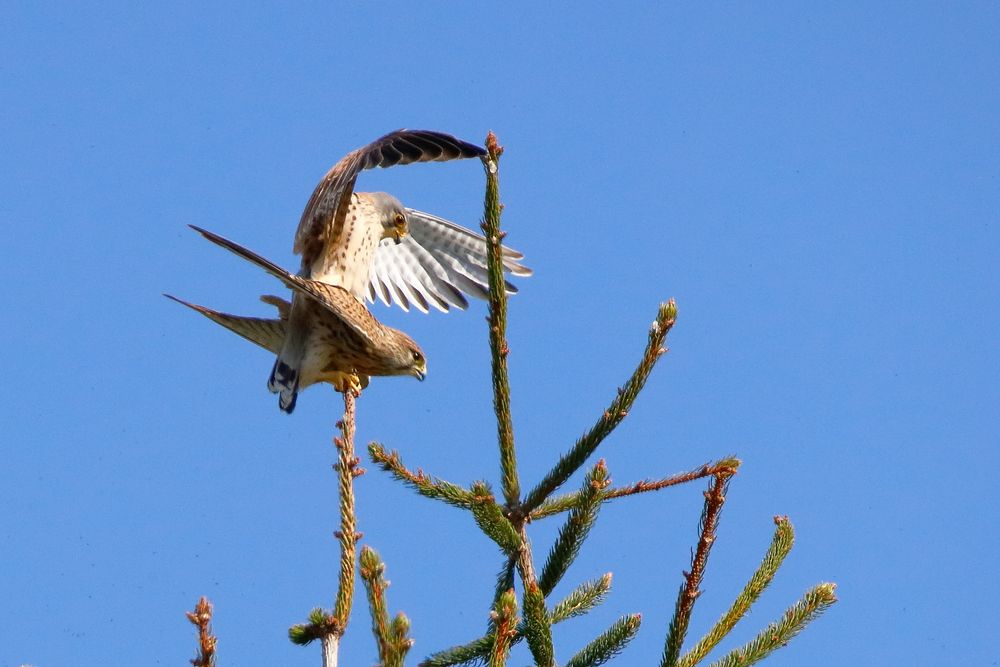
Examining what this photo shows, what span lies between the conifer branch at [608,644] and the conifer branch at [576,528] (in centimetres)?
20

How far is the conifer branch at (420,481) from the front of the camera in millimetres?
2508

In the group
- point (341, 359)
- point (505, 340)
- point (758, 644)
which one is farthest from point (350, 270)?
point (758, 644)

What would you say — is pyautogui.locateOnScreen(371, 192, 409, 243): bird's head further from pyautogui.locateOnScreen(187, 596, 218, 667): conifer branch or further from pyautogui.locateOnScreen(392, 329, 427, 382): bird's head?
pyautogui.locateOnScreen(187, 596, 218, 667): conifer branch

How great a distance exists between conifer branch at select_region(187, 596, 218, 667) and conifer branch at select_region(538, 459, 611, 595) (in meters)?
0.91

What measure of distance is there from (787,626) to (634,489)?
1.40 feet

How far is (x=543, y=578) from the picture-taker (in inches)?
98.2

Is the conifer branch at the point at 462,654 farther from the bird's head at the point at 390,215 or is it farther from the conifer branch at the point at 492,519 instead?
the bird's head at the point at 390,215

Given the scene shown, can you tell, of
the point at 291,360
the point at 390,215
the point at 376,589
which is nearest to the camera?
the point at 376,589

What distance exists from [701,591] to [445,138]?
258 cm

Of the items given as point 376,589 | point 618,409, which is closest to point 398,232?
point 618,409

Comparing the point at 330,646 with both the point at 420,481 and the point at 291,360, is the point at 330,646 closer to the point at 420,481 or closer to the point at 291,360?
the point at 420,481

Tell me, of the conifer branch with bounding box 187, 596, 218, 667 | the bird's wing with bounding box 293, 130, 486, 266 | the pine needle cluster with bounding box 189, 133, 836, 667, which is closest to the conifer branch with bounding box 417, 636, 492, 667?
the pine needle cluster with bounding box 189, 133, 836, 667

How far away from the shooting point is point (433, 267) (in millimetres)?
6051

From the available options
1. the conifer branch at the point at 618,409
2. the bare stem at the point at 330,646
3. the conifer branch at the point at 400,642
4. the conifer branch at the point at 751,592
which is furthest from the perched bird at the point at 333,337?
the conifer branch at the point at 400,642
